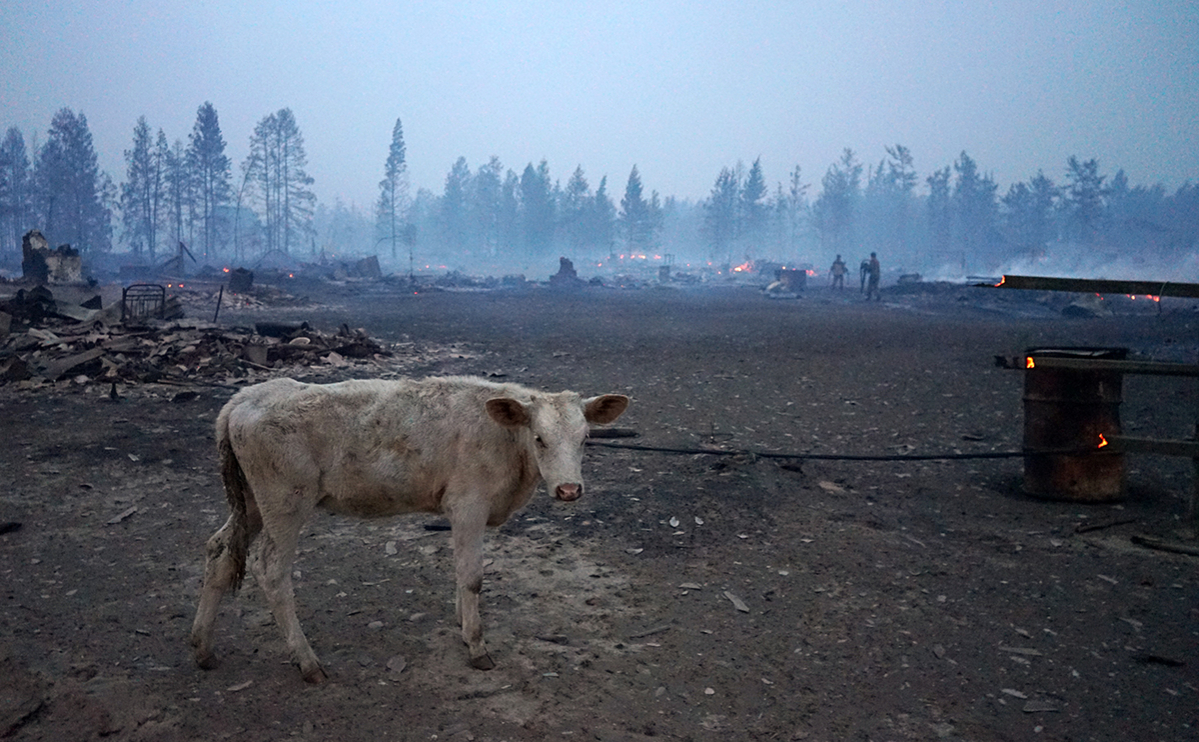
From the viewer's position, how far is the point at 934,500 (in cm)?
863

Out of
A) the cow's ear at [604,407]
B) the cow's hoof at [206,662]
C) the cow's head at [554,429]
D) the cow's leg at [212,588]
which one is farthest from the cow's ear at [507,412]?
the cow's hoof at [206,662]

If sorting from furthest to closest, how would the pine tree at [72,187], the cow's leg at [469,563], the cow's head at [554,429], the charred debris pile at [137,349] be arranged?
the pine tree at [72,187]
the charred debris pile at [137,349]
the cow's leg at [469,563]
the cow's head at [554,429]

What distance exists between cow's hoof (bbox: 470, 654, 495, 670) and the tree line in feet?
299

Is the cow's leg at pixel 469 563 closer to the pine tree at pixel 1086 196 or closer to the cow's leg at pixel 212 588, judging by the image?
the cow's leg at pixel 212 588

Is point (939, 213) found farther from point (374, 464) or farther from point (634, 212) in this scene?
point (374, 464)

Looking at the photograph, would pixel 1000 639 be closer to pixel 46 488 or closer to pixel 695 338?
pixel 46 488

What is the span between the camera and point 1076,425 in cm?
813

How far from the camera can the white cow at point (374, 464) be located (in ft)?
15.6

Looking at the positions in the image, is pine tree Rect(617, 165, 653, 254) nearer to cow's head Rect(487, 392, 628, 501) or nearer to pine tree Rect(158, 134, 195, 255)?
pine tree Rect(158, 134, 195, 255)

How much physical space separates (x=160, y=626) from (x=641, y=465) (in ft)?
18.7

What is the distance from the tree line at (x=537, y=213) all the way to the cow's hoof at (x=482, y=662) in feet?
299

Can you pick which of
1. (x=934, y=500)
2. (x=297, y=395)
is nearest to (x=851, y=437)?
(x=934, y=500)

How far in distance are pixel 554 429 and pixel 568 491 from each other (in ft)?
1.48

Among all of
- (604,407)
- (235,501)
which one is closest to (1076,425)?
(604,407)
